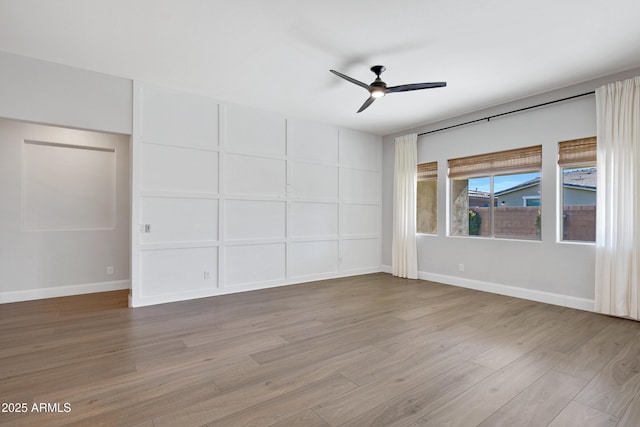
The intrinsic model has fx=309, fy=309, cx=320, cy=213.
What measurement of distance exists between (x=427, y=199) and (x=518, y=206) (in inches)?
63.9

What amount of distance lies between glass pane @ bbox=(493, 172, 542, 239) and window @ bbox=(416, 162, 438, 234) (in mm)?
1083

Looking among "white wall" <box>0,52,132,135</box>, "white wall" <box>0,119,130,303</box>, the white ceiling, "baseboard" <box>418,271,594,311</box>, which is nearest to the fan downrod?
the white ceiling

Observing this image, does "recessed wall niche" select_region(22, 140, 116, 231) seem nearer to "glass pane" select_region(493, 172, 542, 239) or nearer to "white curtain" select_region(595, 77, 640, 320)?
"glass pane" select_region(493, 172, 542, 239)

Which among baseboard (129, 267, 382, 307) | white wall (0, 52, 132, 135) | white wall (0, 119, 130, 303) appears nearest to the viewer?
white wall (0, 52, 132, 135)

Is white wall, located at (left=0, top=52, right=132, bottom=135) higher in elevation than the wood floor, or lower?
higher

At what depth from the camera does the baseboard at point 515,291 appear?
4.01 meters

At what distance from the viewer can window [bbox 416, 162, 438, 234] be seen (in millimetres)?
5885

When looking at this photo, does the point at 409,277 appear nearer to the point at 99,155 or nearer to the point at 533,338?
the point at 533,338

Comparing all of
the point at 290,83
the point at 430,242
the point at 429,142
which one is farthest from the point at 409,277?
the point at 290,83

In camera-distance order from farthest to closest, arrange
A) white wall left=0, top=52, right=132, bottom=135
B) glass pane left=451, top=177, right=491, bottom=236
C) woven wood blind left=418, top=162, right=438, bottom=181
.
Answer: woven wood blind left=418, top=162, right=438, bottom=181
glass pane left=451, top=177, right=491, bottom=236
white wall left=0, top=52, right=132, bottom=135

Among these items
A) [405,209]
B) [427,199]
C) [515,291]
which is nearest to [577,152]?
[515,291]

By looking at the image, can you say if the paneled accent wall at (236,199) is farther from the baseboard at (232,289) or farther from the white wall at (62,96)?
the white wall at (62,96)

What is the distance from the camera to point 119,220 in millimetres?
5164

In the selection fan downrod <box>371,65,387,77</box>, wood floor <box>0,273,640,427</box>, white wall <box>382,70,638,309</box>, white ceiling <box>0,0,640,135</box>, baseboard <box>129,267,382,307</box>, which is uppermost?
white ceiling <box>0,0,640,135</box>
